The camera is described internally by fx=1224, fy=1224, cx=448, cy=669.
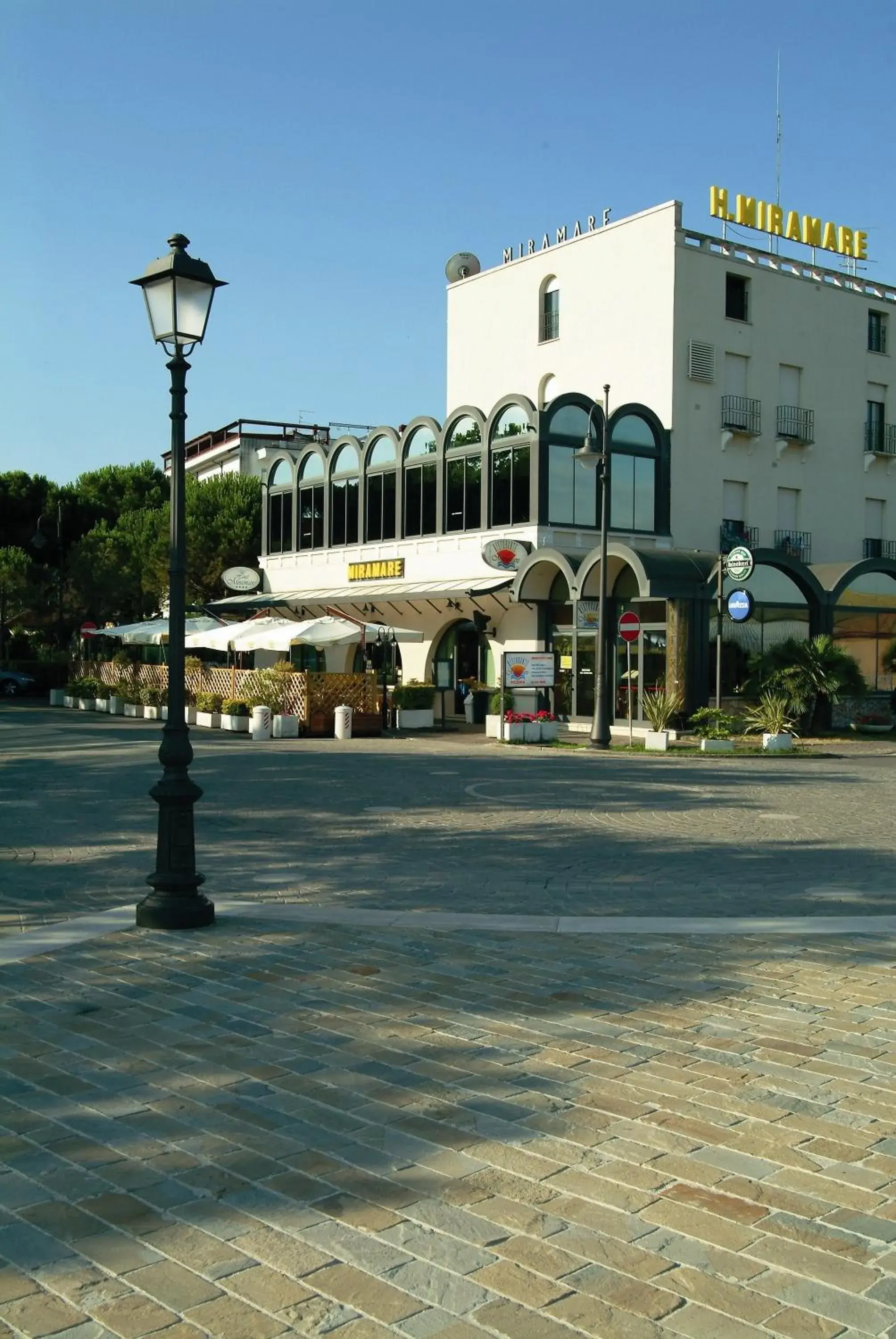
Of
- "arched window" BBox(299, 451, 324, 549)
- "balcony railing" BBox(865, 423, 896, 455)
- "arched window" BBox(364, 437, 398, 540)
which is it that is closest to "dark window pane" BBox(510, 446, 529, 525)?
"arched window" BBox(364, 437, 398, 540)

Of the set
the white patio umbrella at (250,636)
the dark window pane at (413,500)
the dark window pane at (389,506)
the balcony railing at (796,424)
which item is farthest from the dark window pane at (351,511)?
the balcony railing at (796,424)

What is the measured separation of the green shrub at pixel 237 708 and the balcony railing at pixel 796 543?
674 inches

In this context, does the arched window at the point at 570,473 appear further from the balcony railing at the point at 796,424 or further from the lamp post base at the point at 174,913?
the lamp post base at the point at 174,913

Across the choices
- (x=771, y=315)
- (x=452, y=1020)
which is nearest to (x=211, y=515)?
(x=771, y=315)

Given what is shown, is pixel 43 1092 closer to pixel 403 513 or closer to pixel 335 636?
pixel 335 636

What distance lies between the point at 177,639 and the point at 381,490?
30.5m

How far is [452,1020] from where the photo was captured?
5.85 metres

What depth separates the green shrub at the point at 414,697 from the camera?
98.6 feet

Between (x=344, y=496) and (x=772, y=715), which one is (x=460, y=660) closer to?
(x=344, y=496)

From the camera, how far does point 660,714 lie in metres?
26.7

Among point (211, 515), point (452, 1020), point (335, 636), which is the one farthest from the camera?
point (211, 515)

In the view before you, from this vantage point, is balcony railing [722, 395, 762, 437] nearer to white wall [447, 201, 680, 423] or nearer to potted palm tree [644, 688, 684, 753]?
white wall [447, 201, 680, 423]

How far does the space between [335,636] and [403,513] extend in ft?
28.6

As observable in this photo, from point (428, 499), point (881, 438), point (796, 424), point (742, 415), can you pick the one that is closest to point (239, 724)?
point (428, 499)
